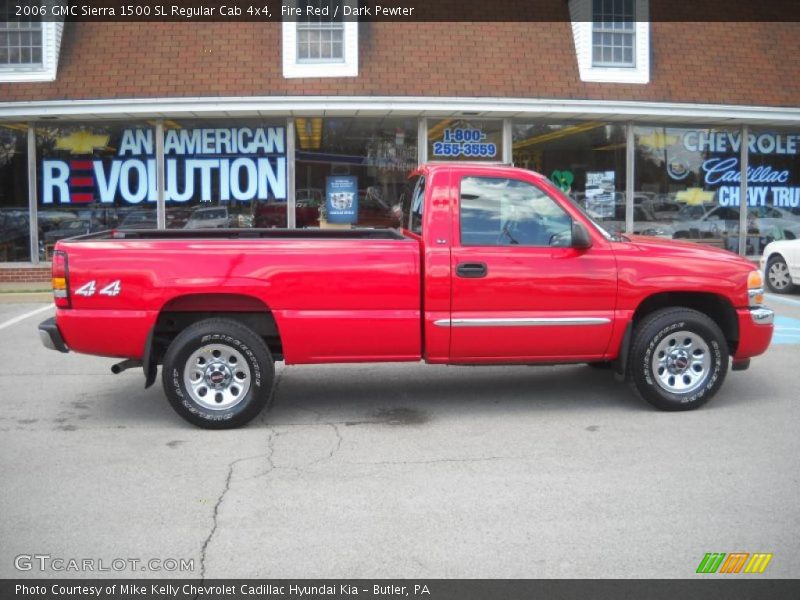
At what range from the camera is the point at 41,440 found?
21.1 ft

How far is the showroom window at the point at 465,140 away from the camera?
53.8 feet

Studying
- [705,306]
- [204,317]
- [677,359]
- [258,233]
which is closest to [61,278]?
[204,317]

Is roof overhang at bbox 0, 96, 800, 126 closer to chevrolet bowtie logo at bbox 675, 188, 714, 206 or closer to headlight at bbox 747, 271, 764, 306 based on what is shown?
chevrolet bowtie logo at bbox 675, 188, 714, 206

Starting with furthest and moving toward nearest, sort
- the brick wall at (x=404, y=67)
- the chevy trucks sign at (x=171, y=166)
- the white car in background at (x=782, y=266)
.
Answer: the chevy trucks sign at (x=171, y=166)
the brick wall at (x=404, y=67)
the white car in background at (x=782, y=266)

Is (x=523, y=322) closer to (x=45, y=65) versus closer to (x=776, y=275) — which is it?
(x=776, y=275)

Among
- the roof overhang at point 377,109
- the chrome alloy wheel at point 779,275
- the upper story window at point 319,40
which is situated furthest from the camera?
the upper story window at point 319,40

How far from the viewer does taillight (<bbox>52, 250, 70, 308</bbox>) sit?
21.4ft

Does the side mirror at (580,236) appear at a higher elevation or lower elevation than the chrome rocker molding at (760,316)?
higher

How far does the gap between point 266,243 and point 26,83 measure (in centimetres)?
1076

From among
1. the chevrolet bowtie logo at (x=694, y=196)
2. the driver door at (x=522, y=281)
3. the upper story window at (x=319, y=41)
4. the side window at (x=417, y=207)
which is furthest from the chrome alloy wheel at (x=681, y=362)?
the chevrolet bowtie logo at (x=694, y=196)

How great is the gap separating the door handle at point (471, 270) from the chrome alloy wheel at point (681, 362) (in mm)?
1539

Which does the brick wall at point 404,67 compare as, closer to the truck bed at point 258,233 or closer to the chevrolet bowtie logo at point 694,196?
the chevrolet bowtie logo at point 694,196

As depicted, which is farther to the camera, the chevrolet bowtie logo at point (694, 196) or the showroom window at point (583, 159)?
the chevrolet bowtie logo at point (694, 196)

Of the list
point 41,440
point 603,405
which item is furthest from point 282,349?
point 603,405
